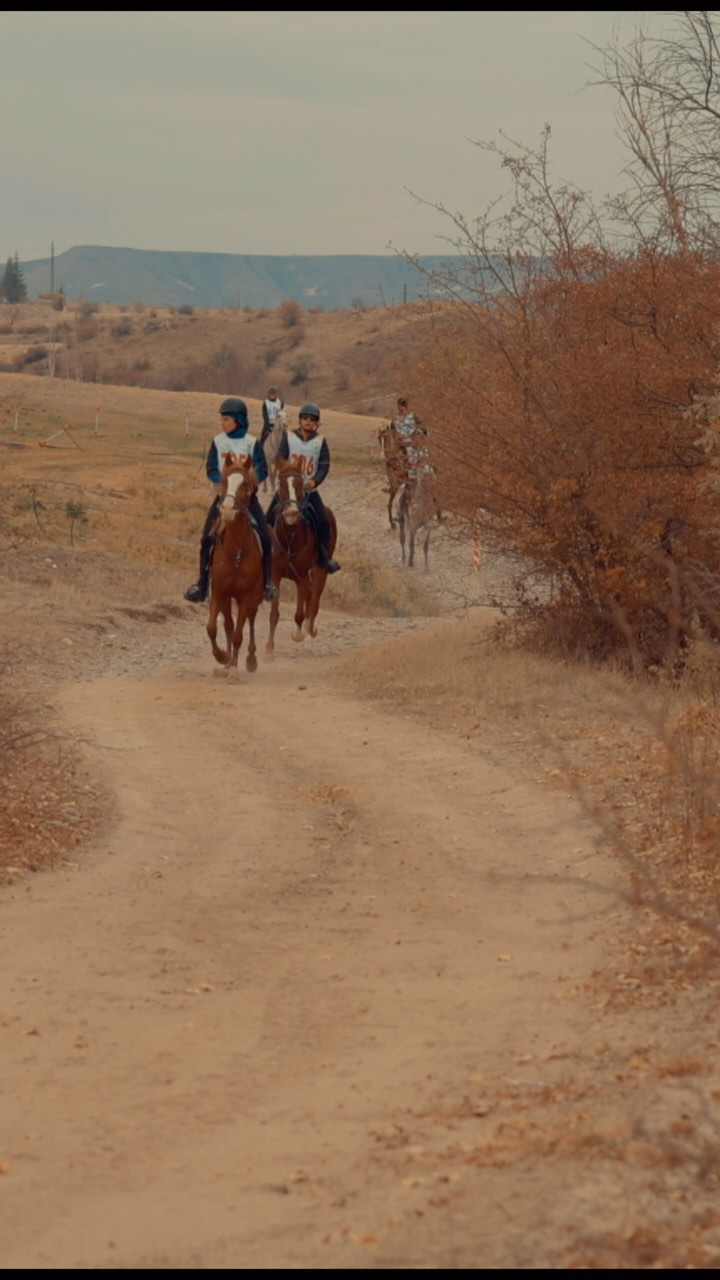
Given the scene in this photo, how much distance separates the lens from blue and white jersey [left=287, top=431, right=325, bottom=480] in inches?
815

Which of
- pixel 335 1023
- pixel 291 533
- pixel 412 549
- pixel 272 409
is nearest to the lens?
pixel 335 1023

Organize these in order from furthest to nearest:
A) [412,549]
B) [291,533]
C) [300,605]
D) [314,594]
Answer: [412,549]
[300,605]
[314,594]
[291,533]

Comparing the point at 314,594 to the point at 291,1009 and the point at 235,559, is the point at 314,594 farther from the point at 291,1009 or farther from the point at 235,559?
the point at 291,1009

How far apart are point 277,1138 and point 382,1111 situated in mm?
441

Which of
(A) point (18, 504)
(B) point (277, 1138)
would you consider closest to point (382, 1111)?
(B) point (277, 1138)

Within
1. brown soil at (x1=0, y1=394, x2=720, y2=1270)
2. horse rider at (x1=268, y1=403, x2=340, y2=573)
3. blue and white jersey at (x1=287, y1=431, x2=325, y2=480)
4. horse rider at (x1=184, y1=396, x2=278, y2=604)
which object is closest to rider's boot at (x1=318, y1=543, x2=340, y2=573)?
horse rider at (x1=268, y1=403, x2=340, y2=573)

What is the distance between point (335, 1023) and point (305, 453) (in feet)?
43.8

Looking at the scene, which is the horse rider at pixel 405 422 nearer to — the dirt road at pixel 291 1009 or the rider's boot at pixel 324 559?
the rider's boot at pixel 324 559

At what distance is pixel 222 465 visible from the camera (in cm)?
1895

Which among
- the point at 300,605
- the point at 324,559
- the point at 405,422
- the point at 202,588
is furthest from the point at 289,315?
the point at 202,588

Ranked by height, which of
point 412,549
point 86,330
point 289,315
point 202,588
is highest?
point 289,315

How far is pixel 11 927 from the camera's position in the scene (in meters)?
9.55

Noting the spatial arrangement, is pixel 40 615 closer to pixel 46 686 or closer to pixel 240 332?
pixel 46 686

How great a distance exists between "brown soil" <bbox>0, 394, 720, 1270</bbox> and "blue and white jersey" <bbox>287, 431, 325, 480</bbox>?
5.98 metres
